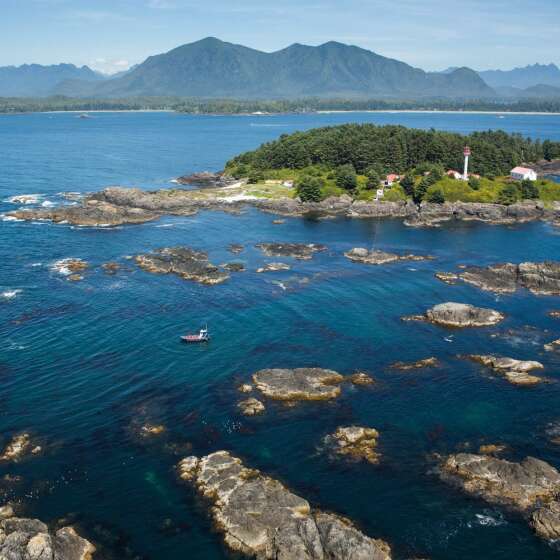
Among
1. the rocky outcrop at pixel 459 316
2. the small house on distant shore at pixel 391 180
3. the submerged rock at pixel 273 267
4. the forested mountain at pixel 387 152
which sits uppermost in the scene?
the forested mountain at pixel 387 152

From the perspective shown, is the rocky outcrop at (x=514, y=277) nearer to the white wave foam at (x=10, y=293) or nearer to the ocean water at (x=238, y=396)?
the ocean water at (x=238, y=396)

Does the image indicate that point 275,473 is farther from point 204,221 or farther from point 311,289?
point 204,221

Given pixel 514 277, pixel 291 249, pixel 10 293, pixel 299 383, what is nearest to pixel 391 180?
pixel 291 249

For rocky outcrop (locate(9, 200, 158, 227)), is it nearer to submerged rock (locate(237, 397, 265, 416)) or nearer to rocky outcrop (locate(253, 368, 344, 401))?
rocky outcrop (locate(253, 368, 344, 401))

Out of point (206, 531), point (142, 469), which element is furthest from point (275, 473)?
point (142, 469)

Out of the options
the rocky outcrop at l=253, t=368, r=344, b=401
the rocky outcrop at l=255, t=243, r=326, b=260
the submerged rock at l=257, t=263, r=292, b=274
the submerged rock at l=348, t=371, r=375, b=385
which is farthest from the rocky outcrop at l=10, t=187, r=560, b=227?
the rocky outcrop at l=253, t=368, r=344, b=401

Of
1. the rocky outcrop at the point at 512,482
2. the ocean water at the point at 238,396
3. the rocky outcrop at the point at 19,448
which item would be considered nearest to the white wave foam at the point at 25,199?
the ocean water at the point at 238,396
